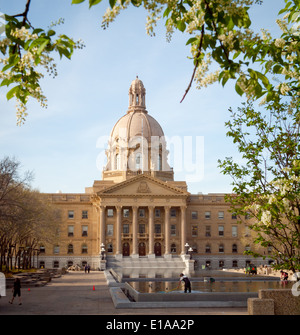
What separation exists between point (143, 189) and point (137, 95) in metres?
33.5

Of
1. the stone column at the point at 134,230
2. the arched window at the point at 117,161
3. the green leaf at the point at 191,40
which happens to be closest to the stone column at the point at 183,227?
the stone column at the point at 134,230

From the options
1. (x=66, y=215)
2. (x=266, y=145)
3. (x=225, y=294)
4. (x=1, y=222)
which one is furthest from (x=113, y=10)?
(x=66, y=215)

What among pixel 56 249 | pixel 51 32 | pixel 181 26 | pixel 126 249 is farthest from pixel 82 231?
pixel 51 32

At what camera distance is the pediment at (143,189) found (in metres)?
92.1

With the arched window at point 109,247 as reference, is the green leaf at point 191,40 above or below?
above

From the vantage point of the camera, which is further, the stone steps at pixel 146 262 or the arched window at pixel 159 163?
the arched window at pixel 159 163

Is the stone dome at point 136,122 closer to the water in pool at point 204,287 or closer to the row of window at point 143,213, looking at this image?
the row of window at point 143,213

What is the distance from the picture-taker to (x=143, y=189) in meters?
92.6

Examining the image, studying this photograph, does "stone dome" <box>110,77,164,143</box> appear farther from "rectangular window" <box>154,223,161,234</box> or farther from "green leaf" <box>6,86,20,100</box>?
"green leaf" <box>6,86,20,100</box>

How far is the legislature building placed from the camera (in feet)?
302

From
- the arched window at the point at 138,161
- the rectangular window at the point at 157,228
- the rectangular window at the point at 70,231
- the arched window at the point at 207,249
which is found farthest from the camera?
the arched window at the point at 138,161

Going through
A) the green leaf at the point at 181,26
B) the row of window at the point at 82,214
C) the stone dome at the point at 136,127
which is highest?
the stone dome at the point at 136,127

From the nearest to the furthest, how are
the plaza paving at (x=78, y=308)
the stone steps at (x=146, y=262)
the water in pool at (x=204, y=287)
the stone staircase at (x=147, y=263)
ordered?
the plaza paving at (x=78, y=308) → the water in pool at (x=204, y=287) → the stone staircase at (x=147, y=263) → the stone steps at (x=146, y=262)

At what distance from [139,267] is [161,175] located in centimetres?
2625
